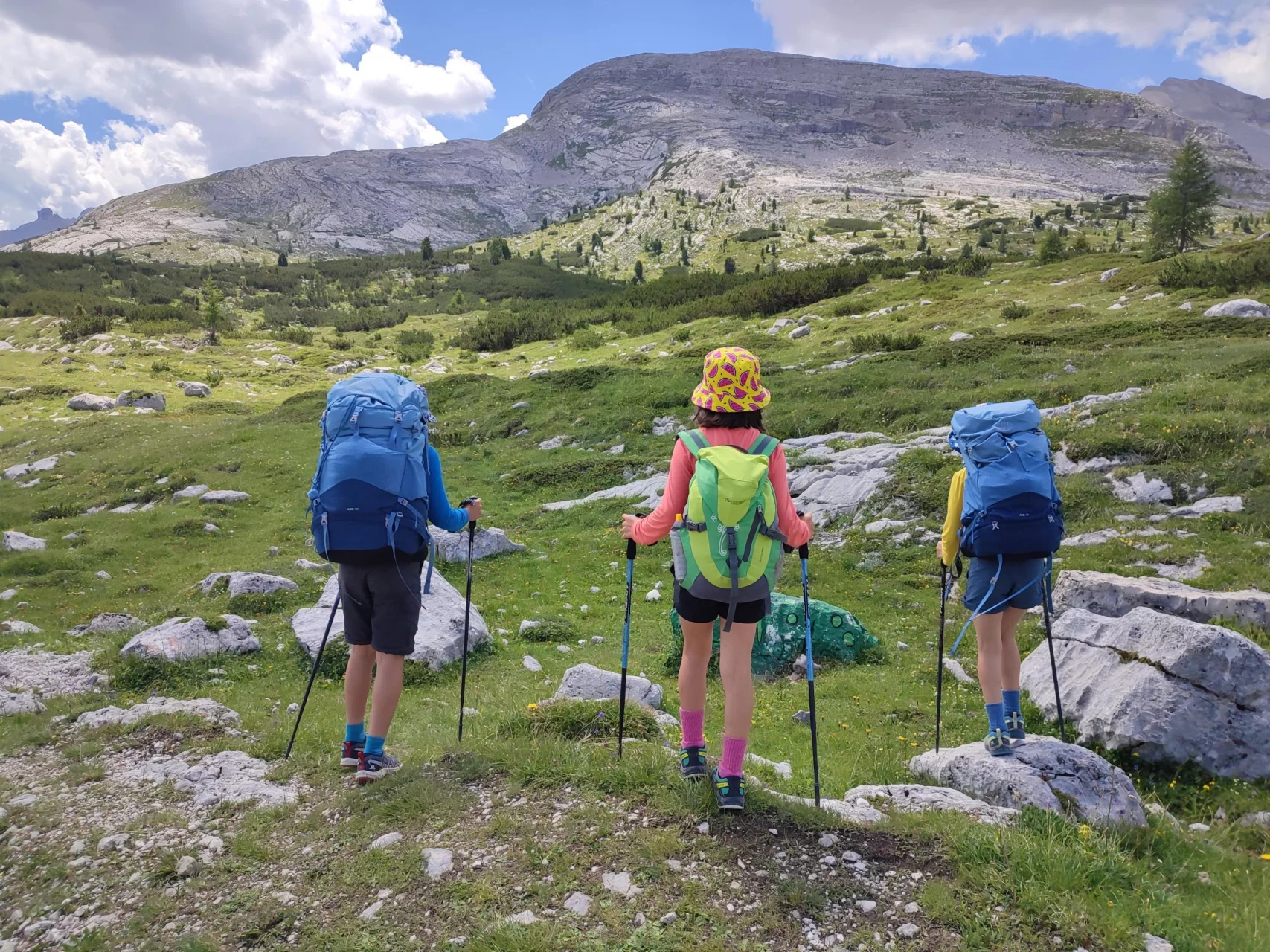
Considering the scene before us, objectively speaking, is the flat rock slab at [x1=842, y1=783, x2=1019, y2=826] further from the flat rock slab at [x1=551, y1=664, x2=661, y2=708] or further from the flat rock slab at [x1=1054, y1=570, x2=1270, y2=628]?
the flat rock slab at [x1=1054, y1=570, x2=1270, y2=628]

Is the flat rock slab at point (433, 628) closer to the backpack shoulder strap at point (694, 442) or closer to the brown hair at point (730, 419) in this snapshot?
the backpack shoulder strap at point (694, 442)

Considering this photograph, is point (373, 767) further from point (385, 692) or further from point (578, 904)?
point (578, 904)

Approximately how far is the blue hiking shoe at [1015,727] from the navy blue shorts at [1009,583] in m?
1.11

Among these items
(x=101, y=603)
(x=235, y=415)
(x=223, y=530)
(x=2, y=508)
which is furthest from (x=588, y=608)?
(x=235, y=415)

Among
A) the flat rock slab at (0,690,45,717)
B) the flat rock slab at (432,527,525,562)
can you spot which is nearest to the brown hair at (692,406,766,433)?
the flat rock slab at (0,690,45,717)

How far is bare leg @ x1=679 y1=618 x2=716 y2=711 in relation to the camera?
4941 mm

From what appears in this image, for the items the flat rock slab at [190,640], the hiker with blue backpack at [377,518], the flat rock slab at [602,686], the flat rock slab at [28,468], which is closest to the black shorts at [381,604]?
the hiker with blue backpack at [377,518]

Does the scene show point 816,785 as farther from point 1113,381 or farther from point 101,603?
point 1113,381

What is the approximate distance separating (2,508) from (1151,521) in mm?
33125

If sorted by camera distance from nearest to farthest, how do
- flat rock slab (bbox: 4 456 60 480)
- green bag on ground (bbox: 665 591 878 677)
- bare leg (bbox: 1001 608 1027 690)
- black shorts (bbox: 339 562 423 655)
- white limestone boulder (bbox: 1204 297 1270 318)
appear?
black shorts (bbox: 339 562 423 655) < bare leg (bbox: 1001 608 1027 690) < green bag on ground (bbox: 665 591 878 677) < white limestone boulder (bbox: 1204 297 1270 318) < flat rock slab (bbox: 4 456 60 480)

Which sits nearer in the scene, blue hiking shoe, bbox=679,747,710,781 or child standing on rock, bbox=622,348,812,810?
child standing on rock, bbox=622,348,812,810

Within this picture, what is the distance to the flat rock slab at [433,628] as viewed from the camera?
1034 centimetres

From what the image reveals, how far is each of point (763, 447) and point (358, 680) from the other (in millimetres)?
4024

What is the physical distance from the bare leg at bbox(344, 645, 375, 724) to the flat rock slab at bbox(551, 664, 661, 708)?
2492 mm
